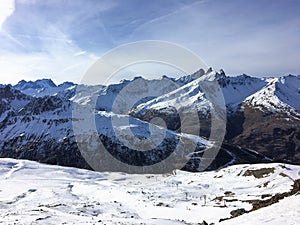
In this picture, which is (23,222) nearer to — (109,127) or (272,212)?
(272,212)

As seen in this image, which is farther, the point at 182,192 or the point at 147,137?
the point at 147,137

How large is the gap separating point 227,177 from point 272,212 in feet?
180

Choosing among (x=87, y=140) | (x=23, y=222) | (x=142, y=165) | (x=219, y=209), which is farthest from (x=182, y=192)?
(x=87, y=140)

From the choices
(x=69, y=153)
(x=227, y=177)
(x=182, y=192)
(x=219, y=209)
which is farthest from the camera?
(x=69, y=153)

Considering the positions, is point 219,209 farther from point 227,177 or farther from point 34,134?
point 34,134

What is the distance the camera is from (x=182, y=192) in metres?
62.5

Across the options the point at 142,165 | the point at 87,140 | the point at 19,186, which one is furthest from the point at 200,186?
the point at 87,140

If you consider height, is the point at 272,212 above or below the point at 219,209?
above

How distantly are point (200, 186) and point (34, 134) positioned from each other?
472ft

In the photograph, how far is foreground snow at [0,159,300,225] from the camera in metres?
32.8

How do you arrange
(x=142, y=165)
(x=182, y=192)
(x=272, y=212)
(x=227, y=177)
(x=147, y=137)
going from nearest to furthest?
(x=272, y=212)
(x=182, y=192)
(x=227, y=177)
(x=142, y=165)
(x=147, y=137)

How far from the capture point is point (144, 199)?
56.6 m

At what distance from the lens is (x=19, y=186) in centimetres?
7000

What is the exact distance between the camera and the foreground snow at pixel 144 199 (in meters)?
32.8
